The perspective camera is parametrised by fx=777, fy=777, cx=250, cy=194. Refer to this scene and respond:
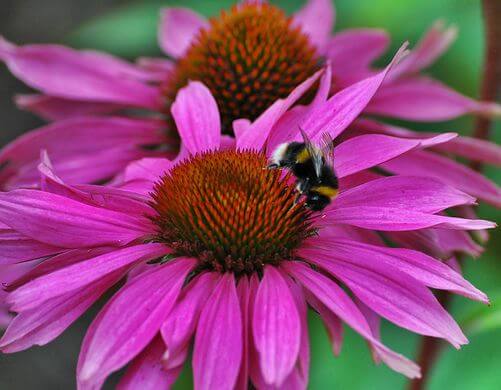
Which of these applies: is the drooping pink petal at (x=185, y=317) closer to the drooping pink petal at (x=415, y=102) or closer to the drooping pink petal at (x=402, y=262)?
the drooping pink petal at (x=402, y=262)

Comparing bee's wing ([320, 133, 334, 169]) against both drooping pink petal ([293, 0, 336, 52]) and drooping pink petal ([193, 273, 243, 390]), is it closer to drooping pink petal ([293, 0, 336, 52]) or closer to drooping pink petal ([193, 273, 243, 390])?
drooping pink petal ([193, 273, 243, 390])

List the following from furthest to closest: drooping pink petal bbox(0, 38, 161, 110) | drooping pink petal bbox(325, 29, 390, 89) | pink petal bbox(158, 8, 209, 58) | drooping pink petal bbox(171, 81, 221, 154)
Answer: pink petal bbox(158, 8, 209, 58), drooping pink petal bbox(325, 29, 390, 89), drooping pink petal bbox(0, 38, 161, 110), drooping pink petal bbox(171, 81, 221, 154)

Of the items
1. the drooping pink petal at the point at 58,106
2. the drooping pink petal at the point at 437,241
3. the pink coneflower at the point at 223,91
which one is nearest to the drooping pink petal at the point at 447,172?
the pink coneflower at the point at 223,91

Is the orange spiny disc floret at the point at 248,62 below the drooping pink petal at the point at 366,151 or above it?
above

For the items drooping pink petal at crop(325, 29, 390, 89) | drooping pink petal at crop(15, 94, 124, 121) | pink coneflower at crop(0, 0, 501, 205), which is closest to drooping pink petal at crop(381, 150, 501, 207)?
pink coneflower at crop(0, 0, 501, 205)

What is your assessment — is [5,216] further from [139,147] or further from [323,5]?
[323,5]

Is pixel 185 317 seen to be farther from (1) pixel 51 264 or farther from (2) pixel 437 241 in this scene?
(2) pixel 437 241
